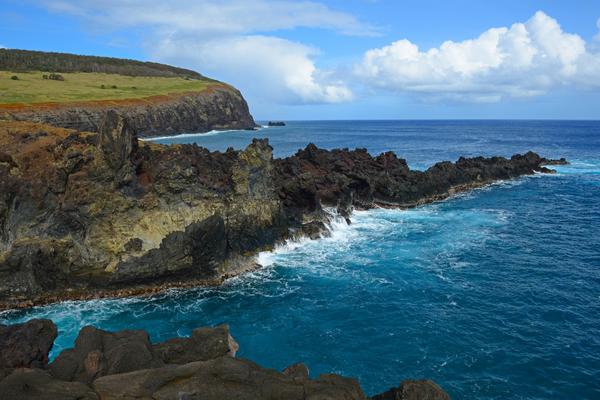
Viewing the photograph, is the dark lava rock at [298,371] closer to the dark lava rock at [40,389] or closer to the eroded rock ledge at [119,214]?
the dark lava rock at [40,389]

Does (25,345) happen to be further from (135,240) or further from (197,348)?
(135,240)

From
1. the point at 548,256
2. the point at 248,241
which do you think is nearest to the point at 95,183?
the point at 248,241

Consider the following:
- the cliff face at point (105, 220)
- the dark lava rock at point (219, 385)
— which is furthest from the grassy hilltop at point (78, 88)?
the dark lava rock at point (219, 385)

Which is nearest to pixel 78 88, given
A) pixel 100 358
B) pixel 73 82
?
pixel 73 82

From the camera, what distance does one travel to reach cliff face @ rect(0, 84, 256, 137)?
76.1 m

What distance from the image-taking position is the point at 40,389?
357 inches

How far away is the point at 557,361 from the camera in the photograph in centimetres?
1775

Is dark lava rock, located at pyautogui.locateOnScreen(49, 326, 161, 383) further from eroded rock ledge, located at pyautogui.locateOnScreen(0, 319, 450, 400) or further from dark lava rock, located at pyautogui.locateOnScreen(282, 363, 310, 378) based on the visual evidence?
Answer: dark lava rock, located at pyautogui.locateOnScreen(282, 363, 310, 378)

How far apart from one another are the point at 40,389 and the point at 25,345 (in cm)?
376

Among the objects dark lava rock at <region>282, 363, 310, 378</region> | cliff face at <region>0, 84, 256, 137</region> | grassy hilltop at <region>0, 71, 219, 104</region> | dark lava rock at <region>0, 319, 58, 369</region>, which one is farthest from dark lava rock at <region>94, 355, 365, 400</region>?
grassy hilltop at <region>0, 71, 219, 104</region>

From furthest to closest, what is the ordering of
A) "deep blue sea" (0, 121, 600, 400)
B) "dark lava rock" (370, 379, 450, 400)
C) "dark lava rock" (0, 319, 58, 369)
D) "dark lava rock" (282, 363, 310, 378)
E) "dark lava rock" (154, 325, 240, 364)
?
1. "deep blue sea" (0, 121, 600, 400)
2. "dark lava rock" (154, 325, 240, 364)
3. "dark lava rock" (282, 363, 310, 378)
4. "dark lava rock" (0, 319, 58, 369)
5. "dark lava rock" (370, 379, 450, 400)

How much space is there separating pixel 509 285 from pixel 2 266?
34.4 m

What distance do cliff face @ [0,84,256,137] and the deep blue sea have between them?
25531 mm

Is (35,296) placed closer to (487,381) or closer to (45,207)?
(45,207)
